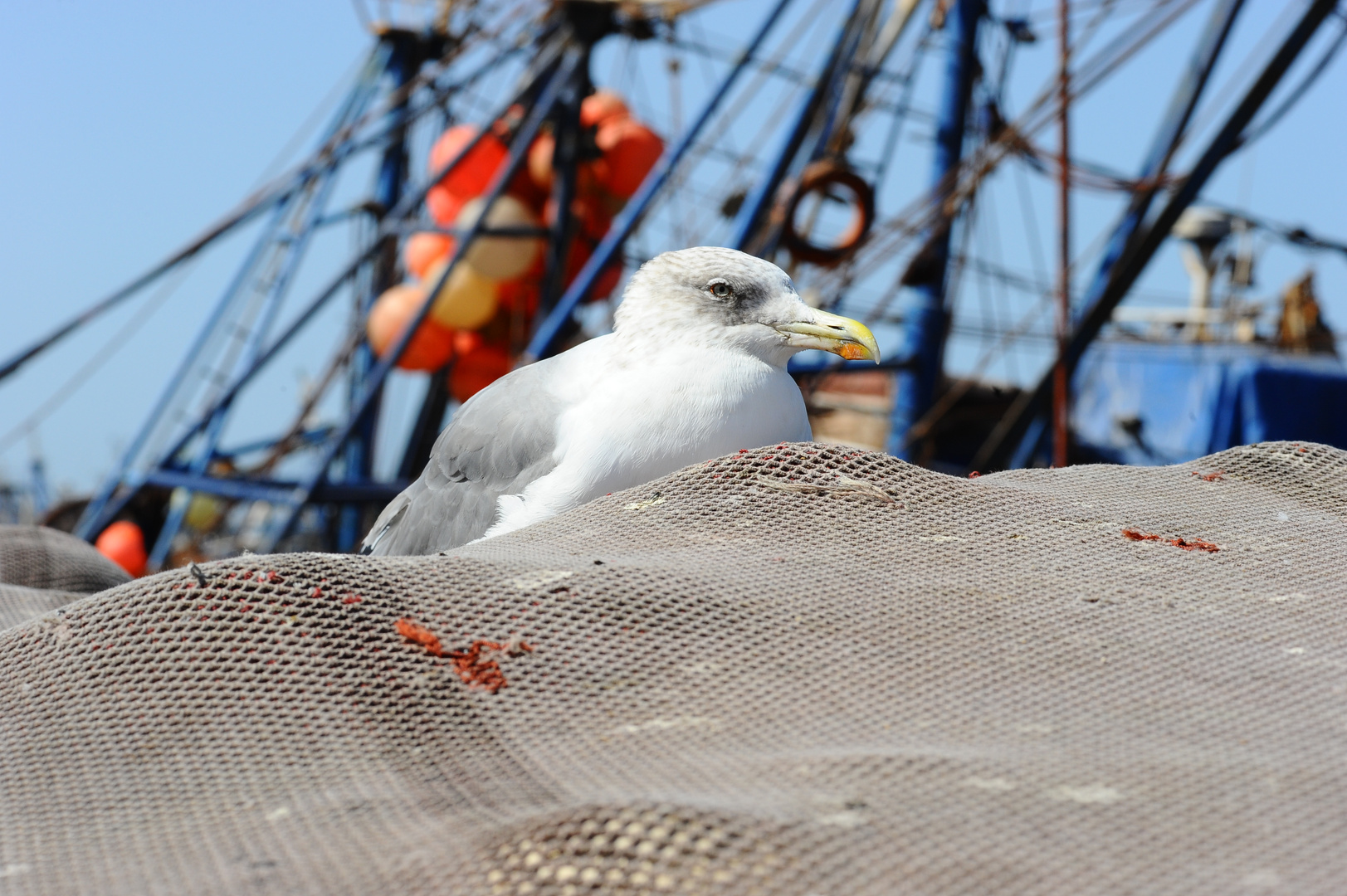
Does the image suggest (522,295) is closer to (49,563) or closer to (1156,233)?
(1156,233)

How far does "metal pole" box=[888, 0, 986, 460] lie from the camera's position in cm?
798

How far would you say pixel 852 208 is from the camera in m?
7.58

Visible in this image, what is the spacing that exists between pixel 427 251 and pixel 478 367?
34.7 inches

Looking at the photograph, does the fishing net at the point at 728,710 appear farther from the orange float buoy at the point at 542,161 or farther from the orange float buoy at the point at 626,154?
the orange float buoy at the point at 542,161

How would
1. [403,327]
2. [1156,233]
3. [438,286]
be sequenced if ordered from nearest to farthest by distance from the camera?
[1156,233] < [438,286] < [403,327]

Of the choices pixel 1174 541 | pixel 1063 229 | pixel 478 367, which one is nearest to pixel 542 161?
pixel 478 367

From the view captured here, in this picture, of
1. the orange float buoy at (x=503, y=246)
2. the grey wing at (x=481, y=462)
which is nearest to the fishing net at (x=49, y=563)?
the grey wing at (x=481, y=462)

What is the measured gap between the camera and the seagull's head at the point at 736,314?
→ 2428 mm

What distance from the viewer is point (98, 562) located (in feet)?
9.38

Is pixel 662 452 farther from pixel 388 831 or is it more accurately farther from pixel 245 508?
pixel 245 508

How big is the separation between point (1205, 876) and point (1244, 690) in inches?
15.3

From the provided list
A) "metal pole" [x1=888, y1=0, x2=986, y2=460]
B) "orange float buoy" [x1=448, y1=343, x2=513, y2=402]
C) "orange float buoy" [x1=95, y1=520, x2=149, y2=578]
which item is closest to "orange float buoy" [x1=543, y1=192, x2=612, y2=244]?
"orange float buoy" [x1=448, y1=343, x2=513, y2=402]

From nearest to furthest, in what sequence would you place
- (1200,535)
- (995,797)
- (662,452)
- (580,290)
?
(995,797) < (1200,535) < (662,452) < (580,290)

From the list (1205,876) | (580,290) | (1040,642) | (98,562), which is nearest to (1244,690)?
(1040,642)
